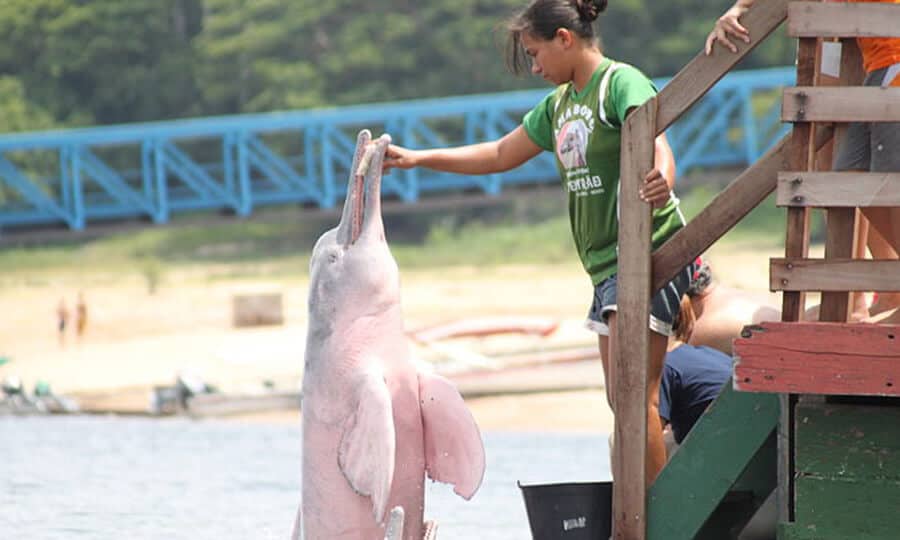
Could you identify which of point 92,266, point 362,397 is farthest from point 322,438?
point 92,266

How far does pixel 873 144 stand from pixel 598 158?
36.3 inches

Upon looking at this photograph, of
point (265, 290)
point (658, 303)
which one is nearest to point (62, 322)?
point (265, 290)

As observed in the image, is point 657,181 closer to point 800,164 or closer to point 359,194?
point 800,164

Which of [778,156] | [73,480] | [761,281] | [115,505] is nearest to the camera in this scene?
[778,156]

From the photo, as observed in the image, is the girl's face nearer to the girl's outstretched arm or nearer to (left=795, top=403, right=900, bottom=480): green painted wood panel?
the girl's outstretched arm

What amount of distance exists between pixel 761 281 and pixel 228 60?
87.3 ft

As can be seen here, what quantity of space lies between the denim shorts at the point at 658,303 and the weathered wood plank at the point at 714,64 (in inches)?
21.6

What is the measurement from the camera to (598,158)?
19.6 feet

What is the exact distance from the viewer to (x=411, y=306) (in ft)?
108

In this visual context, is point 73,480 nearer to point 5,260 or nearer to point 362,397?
point 362,397

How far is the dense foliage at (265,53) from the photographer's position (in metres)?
53.0

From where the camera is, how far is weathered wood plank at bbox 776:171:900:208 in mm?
5133

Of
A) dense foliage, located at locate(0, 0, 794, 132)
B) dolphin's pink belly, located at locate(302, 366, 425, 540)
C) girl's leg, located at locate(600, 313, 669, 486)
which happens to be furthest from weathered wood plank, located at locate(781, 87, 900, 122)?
dense foliage, located at locate(0, 0, 794, 132)

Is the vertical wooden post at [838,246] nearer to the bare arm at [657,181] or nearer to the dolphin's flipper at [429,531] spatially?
the bare arm at [657,181]
